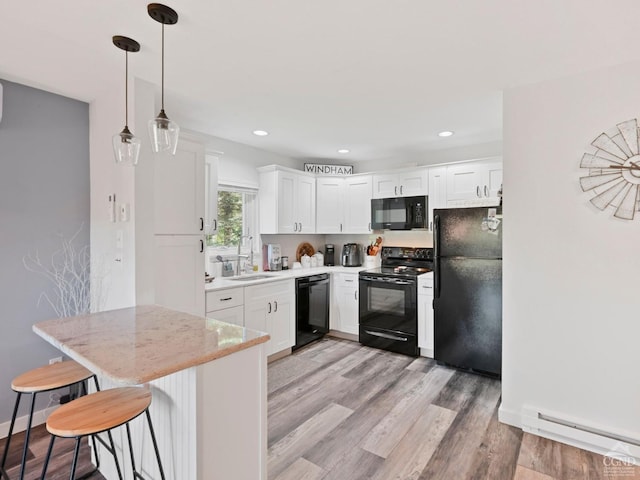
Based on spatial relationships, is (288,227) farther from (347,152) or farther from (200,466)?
(200,466)

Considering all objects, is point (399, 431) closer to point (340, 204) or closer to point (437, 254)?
point (437, 254)

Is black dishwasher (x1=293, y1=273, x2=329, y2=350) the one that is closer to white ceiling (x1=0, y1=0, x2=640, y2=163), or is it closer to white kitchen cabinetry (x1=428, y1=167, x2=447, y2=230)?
white kitchen cabinetry (x1=428, y1=167, x2=447, y2=230)

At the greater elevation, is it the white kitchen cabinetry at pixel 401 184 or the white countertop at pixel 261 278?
the white kitchen cabinetry at pixel 401 184

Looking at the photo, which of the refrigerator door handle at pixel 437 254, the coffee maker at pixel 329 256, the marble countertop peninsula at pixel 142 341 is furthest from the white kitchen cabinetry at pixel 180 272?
the coffee maker at pixel 329 256

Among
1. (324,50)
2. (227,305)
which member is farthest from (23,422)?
(324,50)

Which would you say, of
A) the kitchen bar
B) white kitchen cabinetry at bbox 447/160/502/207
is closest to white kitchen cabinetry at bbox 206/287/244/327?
the kitchen bar

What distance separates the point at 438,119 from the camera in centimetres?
305

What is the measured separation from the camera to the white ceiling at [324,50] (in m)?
1.56

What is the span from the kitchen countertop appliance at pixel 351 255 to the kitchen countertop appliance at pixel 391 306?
0.50 meters

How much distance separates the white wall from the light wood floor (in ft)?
1.01

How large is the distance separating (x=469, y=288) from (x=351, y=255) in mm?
1760

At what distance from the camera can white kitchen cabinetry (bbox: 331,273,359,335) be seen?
4.07 m

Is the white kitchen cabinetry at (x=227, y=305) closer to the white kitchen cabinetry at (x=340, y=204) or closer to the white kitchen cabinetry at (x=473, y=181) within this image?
the white kitchen cabinetry at (x=340, y=204)

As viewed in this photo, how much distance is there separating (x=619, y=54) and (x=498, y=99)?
74 cm
